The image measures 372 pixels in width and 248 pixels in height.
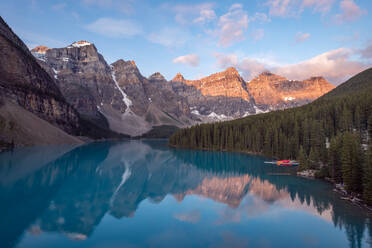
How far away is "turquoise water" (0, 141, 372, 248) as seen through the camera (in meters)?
16.3

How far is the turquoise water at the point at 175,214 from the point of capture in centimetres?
1627

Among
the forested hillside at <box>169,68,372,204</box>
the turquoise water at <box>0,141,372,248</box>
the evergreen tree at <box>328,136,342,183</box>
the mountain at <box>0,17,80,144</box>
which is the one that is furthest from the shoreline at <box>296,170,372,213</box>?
the mountain at <box>0,17,80,144</box>

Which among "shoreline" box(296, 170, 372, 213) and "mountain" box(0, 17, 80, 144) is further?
"mountain" box(0, 17, 80, 144)

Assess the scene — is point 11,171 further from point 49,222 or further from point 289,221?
point 289,221

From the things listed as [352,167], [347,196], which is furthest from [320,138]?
[347,196]

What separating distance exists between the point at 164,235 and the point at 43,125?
104 meters

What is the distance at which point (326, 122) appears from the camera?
66500mm

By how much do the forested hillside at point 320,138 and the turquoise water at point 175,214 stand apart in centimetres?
351

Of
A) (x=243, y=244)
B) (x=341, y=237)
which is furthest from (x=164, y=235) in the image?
(x=341, y=237)

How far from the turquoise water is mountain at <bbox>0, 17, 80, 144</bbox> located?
58.3 m

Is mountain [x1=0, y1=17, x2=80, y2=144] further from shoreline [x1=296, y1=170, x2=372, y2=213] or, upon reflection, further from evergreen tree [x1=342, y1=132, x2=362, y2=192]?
evergreen tree [x1=342, y1=132, x2=362, y2=192]

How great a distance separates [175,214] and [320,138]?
143ft

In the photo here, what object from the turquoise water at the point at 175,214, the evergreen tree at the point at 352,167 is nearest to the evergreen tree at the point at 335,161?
the turquoise water at the point at 175,214

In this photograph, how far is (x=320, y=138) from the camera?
54.2 metres
